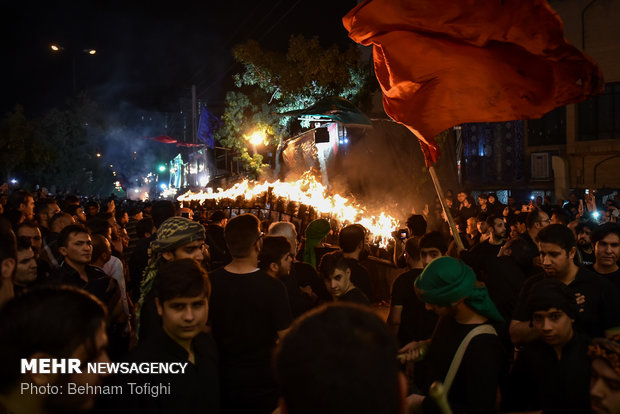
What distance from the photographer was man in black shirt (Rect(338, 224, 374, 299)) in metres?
5.04

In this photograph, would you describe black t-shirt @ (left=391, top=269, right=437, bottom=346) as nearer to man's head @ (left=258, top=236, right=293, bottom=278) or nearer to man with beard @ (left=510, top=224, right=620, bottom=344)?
man with beard @ (left=510, top=224, right=620, bottom=344)

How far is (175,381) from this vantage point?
8.23 feet

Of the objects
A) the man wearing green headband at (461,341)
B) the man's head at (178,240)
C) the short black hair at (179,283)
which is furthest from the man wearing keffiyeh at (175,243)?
the man wearing green headband at (461,341)

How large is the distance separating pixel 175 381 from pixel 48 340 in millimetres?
828

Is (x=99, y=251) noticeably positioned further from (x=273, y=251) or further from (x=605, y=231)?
(x=605, y=231)

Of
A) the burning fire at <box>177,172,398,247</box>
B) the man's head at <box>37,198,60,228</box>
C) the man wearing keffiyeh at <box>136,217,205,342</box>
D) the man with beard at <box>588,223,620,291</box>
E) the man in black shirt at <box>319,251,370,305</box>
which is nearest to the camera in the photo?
the man wearing keffiyeh at <box>136,217,205,342</box>

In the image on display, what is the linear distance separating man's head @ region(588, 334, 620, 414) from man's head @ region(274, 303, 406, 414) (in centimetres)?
150

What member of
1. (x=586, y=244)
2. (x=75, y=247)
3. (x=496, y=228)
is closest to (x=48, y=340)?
(x=75, y=247)

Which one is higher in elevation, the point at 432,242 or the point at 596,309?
the point at 432,242

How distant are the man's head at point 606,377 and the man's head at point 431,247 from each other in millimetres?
2440

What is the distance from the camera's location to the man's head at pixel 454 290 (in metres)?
2.83

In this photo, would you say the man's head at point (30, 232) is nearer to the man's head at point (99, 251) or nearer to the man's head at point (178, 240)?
the man's head at point (99, 251)

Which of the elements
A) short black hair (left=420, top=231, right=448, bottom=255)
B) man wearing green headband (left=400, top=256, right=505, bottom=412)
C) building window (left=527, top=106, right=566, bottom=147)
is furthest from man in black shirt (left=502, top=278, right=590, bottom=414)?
building window (left=527, top=106, right=566, bottom=147)

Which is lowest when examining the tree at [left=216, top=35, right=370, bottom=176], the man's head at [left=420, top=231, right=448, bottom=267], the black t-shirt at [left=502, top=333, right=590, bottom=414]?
the black t-shirt at [left=502, top=333, right=590, bottom=414]
